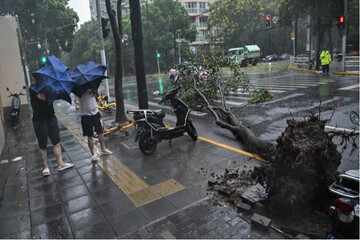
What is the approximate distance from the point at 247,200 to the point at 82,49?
188 feet

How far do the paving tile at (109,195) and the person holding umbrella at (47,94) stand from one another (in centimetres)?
151

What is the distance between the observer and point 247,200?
147 inches

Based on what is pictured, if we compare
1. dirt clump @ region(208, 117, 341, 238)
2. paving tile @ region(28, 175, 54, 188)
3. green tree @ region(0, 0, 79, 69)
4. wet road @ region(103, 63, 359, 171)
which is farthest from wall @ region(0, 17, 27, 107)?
green tree @ region(0, 0, 79, 69)

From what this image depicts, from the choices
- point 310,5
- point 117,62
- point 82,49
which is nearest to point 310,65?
point 310,5

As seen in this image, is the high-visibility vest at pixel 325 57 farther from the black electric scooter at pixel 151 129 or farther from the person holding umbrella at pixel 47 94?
the person holding umbrella at pixel 47 94

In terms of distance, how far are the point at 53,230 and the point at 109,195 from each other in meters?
0.98

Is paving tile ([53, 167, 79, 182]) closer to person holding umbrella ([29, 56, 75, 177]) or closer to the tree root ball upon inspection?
person holding umbrella ([29, 56, 75, 177])

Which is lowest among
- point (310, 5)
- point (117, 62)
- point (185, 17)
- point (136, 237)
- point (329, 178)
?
point (136, 237)

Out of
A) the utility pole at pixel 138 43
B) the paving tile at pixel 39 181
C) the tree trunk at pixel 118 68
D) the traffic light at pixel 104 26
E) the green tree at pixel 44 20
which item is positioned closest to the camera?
the paving tile at pixel 39 181

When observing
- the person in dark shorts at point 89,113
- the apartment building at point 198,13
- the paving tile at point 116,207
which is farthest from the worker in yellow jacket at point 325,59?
the apartment building at point 198,13

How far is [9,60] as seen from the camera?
13.1 metres

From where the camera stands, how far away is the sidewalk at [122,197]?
3.40m

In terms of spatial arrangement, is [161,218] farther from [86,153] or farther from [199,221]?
[86,153]

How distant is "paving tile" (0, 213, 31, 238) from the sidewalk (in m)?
0.01
